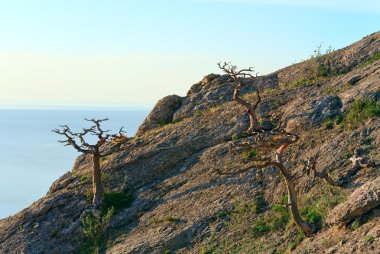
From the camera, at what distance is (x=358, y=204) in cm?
2405

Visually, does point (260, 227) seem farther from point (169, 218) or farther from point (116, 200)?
point (116, 200)

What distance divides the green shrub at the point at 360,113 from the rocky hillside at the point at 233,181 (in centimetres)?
8

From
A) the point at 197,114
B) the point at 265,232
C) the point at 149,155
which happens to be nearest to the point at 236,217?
the point at 265,232

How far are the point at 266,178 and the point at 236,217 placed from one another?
126 inches

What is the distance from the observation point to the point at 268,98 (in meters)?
40.6

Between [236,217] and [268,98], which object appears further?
[268,98]

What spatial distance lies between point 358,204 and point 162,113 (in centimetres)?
2374

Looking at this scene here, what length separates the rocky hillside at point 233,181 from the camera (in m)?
26.8

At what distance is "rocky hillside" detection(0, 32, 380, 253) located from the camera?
87.9ft

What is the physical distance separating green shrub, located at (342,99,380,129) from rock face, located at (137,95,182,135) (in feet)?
51.0

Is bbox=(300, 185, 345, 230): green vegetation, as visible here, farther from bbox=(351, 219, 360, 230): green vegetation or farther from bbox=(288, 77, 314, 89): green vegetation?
bbox=(288, 77, 314, 89): green vegetation

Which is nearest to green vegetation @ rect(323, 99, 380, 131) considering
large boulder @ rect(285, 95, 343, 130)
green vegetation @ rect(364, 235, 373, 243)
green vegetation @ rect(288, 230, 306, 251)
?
large boulder @ rect(285, 95, 343, 130)

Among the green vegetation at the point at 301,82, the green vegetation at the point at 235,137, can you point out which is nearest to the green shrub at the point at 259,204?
the green vegetation at the point at 235,137

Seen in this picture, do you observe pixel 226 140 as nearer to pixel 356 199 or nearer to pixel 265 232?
pixel 265 232
